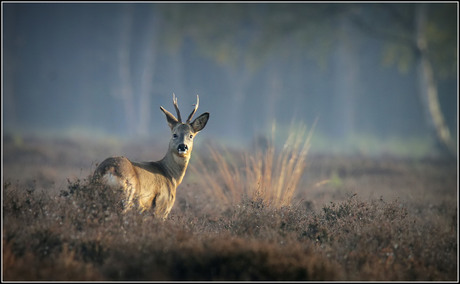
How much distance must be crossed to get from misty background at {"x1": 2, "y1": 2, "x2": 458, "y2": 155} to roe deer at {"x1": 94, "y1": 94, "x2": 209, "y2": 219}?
442 inches

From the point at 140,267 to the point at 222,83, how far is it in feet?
142

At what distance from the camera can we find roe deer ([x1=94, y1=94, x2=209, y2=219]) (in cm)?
598

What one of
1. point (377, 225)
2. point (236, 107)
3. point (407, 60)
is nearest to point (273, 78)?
point (236, 107)

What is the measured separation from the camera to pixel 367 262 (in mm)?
5238

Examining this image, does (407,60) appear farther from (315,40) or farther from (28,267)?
(28,267)

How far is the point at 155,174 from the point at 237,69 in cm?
2618

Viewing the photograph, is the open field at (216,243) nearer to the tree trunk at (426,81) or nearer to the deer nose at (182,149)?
the deer nose at (182,149)

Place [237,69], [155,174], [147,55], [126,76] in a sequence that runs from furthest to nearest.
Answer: [126,76] → [147,55] → [237,69] → [155,174]

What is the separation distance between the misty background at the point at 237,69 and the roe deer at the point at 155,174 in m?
11.2

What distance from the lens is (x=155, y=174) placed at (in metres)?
6.88

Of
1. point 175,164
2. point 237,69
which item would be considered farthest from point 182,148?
point 237,69

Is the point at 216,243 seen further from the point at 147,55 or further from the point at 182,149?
the point at 147,55

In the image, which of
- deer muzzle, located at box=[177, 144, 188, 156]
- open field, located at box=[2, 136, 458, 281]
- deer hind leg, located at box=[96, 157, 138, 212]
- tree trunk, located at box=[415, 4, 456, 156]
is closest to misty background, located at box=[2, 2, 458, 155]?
tree trunk, located at box=[415, 4, 456, 156]

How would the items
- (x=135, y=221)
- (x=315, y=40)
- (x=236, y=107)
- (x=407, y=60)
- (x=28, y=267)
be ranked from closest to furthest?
(x=28, y=267), (x=135, y=221), (x=407, y=60), (x=315, y=40), (x=236, y=107)
